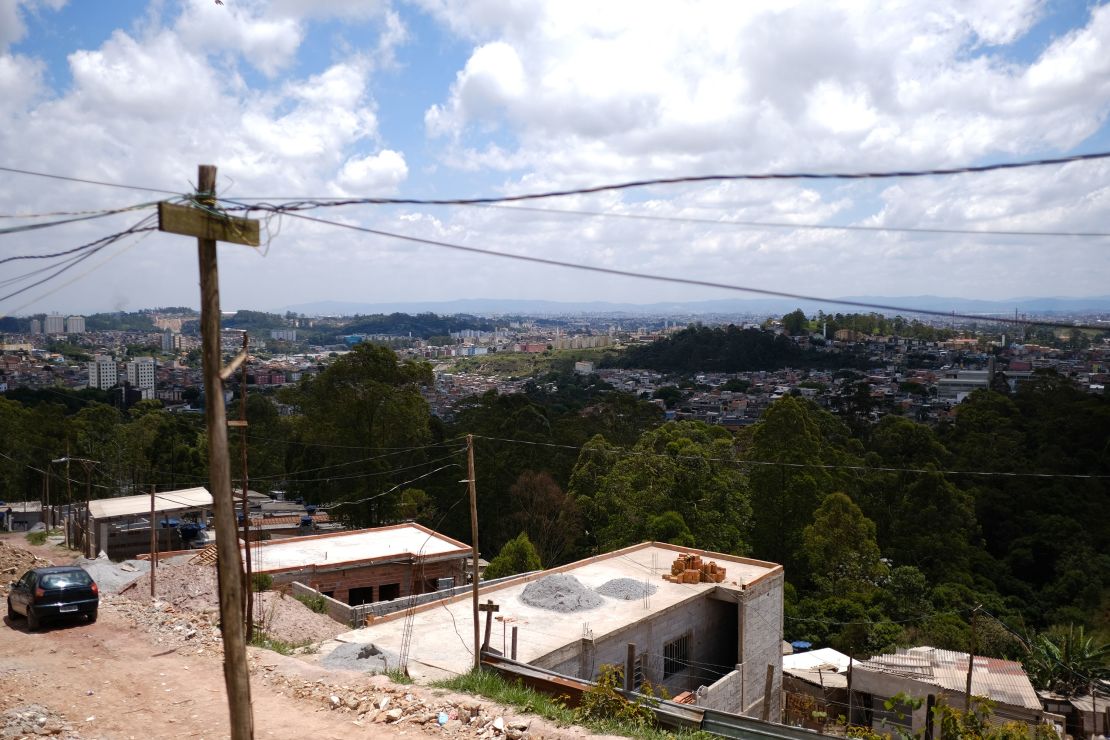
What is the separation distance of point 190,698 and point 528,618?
23.8 feet

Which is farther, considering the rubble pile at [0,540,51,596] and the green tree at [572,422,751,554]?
the green tree at [572,422,751,554]

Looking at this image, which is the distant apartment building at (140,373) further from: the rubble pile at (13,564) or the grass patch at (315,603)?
the grass patch at (315,603)

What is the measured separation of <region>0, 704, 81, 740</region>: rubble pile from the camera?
808 centimetres

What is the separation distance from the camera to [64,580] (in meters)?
12.7

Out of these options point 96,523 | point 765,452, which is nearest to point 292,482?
point 96,523

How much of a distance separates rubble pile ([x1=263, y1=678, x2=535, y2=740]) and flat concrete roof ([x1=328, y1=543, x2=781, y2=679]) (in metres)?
2.13

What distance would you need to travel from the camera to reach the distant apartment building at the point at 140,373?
2830 inches

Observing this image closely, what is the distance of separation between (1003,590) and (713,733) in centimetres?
2747

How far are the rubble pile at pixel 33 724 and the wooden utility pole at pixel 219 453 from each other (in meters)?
4.26

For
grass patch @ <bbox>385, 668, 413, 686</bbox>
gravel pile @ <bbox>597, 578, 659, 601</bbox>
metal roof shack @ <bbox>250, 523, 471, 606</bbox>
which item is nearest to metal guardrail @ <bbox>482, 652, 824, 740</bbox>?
grass patch @ <bbox>385, 668, 413, 686</bbox>

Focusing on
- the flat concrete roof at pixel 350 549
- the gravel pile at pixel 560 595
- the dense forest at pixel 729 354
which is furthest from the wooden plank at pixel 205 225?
the dense forest at pixel 729 354

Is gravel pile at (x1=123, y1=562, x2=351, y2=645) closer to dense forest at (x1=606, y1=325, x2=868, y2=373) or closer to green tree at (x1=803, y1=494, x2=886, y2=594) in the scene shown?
green tree at (x1=803, y1=494, x2=886, y2=594)

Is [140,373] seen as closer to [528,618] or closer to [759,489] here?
[759,489]

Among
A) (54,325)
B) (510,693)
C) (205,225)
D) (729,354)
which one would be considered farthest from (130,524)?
(54,325)
